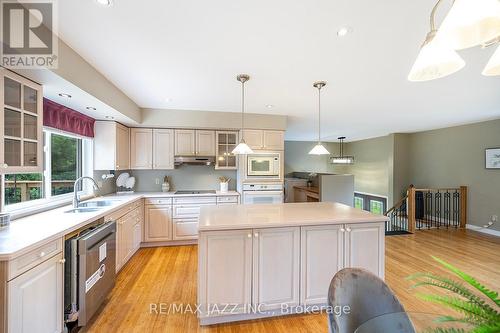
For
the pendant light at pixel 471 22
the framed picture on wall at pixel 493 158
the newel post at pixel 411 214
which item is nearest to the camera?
the pendant light at pixel 471 22

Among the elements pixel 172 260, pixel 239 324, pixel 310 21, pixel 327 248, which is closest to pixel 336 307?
pixel 327 248

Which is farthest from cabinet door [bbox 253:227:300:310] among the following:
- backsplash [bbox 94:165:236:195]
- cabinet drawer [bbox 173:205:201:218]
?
backsplash [bbox 94:165:236:195]

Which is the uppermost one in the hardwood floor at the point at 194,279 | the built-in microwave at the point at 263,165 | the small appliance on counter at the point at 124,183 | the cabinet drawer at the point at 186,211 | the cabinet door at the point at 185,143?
the cabinet door at the point at 185,143

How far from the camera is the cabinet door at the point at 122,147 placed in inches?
142

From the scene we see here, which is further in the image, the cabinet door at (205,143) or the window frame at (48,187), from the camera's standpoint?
the cabinet door at (205,143)

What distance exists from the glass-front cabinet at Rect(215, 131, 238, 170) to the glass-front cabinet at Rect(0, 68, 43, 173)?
8.87ft

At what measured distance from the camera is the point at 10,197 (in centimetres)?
215

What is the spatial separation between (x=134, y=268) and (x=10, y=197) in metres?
1.62

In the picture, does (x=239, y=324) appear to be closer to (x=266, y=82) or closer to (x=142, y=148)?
(x=266, y=82)

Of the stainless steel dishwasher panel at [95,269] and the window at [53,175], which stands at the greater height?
the window at [53,175]

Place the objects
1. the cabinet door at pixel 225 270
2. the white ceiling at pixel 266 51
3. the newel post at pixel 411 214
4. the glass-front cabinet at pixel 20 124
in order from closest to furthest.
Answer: the white ceiling at pixel 266 51 < the glass-front cabinet at pixel 20 124 < the cabinet door at pixel 225 270 < the newel post at pixel 411 214

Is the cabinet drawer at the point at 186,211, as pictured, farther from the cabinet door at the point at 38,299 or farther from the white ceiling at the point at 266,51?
the cabinet door at the point at 38,299

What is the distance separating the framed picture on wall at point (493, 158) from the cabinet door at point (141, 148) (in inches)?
271

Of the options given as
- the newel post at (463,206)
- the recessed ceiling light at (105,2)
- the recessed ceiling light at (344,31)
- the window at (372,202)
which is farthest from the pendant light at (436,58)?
the window at (372,202)
